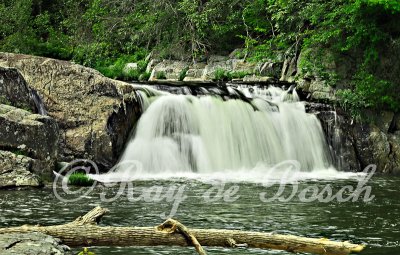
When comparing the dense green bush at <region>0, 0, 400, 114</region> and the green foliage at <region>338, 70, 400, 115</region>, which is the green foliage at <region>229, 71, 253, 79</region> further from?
the green foliage at <region>338, 70, 400, 115</region>

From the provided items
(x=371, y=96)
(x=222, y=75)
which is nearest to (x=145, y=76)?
(x=222, y=75)

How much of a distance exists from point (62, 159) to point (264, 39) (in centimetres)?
1341

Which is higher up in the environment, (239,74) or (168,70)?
(168,70)

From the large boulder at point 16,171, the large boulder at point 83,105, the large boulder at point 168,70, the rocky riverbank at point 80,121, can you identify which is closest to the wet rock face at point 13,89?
the rocky riverbank at point 80,121

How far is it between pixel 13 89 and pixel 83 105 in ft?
8.59

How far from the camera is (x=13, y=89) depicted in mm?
15445

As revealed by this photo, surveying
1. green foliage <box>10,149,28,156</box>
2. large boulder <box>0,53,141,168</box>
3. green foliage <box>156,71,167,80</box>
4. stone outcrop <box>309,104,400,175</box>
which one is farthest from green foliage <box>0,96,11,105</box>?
green foliage <box>156,71,167,80</box>

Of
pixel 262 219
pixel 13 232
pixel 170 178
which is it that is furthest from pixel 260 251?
pixel 170 178

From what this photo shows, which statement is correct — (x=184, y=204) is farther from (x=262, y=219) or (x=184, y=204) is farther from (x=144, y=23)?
(x=144, y=23)

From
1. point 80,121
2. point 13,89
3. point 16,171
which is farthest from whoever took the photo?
point 80,121

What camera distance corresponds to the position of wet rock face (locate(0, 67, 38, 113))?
15.4 metres

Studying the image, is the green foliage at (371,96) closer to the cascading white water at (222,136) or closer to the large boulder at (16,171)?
the cascading white water at (222,136)

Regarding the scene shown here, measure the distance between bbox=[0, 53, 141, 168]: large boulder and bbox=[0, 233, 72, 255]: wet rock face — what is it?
1076cm

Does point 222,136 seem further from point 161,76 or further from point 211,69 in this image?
point 161,76
